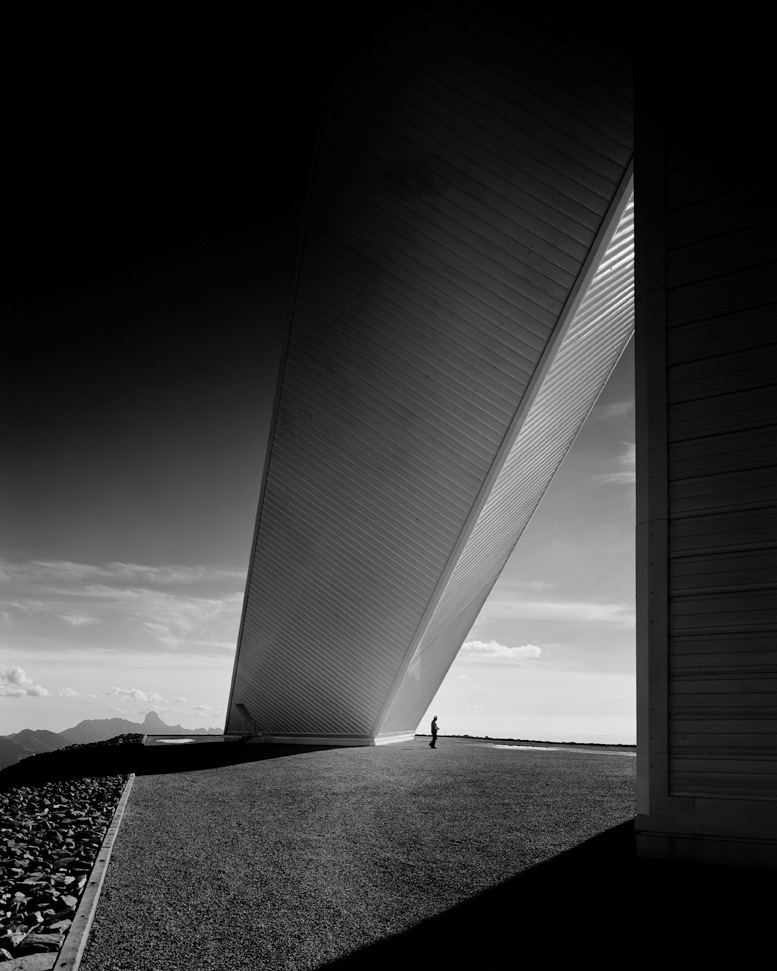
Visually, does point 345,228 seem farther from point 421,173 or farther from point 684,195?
point 684,195

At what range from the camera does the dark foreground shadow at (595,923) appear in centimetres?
299

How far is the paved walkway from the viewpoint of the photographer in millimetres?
3143

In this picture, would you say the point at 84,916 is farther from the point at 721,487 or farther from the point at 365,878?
the point at 721,487

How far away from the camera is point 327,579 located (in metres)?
13.9

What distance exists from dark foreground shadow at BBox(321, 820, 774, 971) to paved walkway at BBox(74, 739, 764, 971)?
15 millimetres

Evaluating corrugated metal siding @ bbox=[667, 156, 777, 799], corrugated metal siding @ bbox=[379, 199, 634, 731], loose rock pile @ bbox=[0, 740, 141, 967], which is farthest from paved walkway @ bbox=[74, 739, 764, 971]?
corrugated metal siding @ bbox=[379, 199, 634, 731]

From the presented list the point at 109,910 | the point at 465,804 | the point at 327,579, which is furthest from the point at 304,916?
the point at 327,579

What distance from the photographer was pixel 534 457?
43.0 feet

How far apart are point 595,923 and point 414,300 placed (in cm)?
800

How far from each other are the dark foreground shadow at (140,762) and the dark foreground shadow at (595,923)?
25.0 ft

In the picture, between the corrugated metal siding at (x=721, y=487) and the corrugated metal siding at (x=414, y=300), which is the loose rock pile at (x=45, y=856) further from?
the corrugated metal siding at (x=414, y=300)

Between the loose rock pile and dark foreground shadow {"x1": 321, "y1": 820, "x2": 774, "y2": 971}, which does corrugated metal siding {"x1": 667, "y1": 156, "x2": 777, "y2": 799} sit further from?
the loose rock pile

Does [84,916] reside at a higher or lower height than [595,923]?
lower

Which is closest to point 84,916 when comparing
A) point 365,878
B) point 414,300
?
point 365,878
